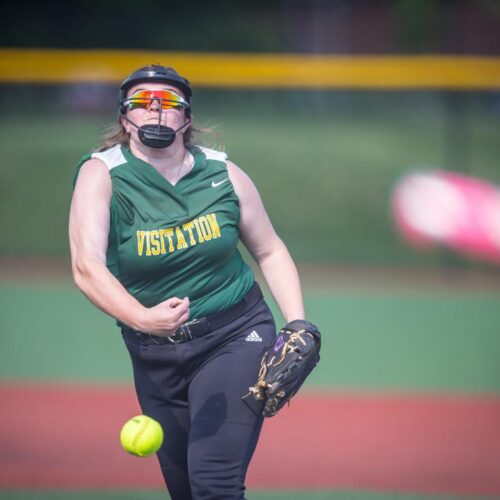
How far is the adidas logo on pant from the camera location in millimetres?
3721

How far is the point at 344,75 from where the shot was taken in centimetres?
1247

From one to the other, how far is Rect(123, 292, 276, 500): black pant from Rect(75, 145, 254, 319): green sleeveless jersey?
143mm

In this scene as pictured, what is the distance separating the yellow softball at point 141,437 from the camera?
3439 mm

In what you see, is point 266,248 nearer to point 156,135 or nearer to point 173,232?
point 173,232

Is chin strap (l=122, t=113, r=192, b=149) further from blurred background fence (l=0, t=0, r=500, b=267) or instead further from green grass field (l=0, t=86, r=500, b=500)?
blurred background fence (l=0, t=0, r=500, b=267)

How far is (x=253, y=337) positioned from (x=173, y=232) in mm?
517

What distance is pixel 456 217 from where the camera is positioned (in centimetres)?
1398

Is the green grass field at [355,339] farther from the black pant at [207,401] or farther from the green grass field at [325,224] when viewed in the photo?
the black pant at [207,401]

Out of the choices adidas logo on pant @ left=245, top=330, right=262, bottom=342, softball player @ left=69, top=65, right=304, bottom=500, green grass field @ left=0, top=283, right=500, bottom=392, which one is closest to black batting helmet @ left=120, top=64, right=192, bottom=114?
softball player @ left=69, top=65, right=304, bottom=500

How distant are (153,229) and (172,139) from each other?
1.11 feet

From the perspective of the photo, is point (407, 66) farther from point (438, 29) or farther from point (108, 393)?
point (438, 29)

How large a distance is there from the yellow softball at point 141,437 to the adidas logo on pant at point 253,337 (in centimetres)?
48

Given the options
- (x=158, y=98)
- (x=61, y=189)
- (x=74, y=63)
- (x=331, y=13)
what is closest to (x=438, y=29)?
(x=331, y=13)

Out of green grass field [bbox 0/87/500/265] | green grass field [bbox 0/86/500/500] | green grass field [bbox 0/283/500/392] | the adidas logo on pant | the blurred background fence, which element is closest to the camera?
the adidas logo on pant
